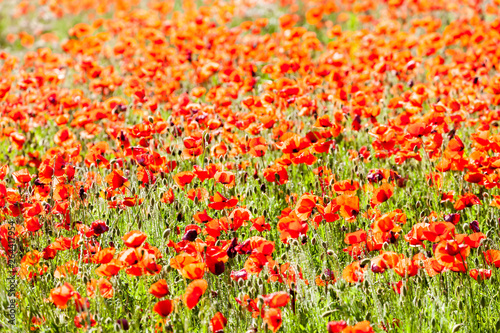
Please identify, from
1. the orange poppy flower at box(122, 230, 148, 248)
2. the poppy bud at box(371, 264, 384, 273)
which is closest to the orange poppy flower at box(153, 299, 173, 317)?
the orange poppy flower at box(122, 230, 148, 248)

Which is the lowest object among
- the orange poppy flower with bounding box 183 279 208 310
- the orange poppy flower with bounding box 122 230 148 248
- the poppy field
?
the poppy field

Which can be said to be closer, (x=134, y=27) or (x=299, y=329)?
(x=299, y=329)

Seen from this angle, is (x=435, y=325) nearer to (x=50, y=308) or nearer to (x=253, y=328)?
(x=253, y=328)

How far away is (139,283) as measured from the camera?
2.88 m

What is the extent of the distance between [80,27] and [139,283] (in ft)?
16.1

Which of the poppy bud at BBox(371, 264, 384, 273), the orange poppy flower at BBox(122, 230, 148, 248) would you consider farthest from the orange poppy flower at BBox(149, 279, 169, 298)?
the poppy bud at BBox(371, 264, 384, 273)

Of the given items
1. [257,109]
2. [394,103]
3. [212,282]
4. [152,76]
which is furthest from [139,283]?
[152,76]

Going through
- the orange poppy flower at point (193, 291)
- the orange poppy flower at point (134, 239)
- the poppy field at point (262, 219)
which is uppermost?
the orange poppy flower at point (134, 239)

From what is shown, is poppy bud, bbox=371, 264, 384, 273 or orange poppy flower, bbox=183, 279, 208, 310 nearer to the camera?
orange poppy flower, bbox=183, 279, 208, 310

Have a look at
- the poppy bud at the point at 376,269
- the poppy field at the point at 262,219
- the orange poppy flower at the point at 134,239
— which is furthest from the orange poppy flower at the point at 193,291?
the poppy bud at the point at 376,269

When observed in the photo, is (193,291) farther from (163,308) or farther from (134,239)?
(134,239)

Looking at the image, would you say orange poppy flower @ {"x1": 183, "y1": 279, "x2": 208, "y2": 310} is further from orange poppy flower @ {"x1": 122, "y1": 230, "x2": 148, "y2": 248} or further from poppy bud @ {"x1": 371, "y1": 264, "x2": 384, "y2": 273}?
poppy bud @ {"x1": 371, "y1": 264, "x2": 384, "y2": 273}

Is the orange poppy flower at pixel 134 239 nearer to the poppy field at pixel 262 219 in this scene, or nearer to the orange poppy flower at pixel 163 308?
the poppy field at pixel 262 219

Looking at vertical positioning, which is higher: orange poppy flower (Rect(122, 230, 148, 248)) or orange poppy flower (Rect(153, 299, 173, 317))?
orange poppy flower (Rect(122, 230, 148, 248))
